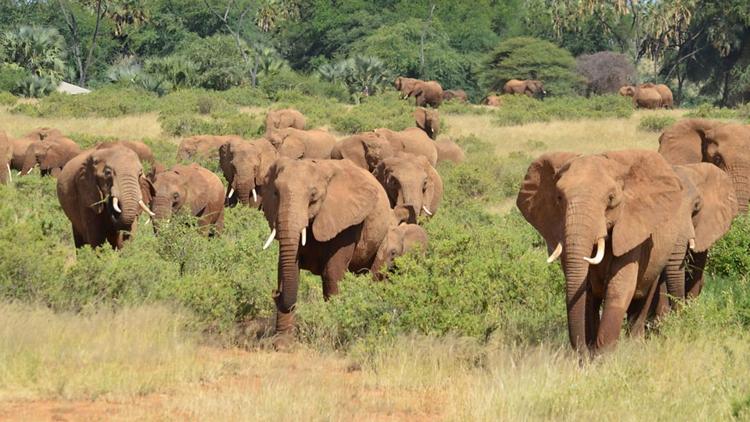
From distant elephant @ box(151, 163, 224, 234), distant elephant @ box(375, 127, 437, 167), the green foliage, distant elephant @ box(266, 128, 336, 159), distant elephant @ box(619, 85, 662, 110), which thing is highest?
distant elephant @ box(151, 163, 224, 234)

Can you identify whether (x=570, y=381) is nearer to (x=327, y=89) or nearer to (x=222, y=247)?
(x=222, y=247)

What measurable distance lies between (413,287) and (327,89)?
42.2 metres

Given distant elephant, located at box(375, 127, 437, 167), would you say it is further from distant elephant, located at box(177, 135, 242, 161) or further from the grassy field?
the grassy field

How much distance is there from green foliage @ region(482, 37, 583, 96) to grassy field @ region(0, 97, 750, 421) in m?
53.9

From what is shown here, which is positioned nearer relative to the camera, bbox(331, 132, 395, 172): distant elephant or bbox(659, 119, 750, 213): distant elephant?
bbox(659, 119, 750, 213): distant elephant

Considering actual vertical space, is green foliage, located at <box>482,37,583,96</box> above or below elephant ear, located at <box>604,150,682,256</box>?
below

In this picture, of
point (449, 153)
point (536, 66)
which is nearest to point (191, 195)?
point (449, 153)

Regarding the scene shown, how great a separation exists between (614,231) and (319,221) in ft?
9.28

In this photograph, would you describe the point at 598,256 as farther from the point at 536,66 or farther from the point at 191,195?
the point at 536,66

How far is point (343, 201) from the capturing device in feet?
33.6

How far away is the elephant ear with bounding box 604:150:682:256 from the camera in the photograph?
8125mm

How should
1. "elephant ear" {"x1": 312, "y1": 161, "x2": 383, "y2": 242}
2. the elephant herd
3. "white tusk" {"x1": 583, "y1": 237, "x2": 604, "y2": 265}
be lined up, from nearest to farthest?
"white tusk" {"x1": 583, "y1": 237, "x2": 604, "y2": 265}, the elephant herd, "elephant ear" {"x1": 312, "y1": 161, "x2": 383, "y2": 242}

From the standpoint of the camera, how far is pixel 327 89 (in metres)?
51.4

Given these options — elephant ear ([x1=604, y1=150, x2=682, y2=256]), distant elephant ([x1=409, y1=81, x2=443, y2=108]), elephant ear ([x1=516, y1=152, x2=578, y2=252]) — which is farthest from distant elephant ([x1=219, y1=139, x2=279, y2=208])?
distant elephant ([x1=409, y1=81, x2=443, y2=108])
